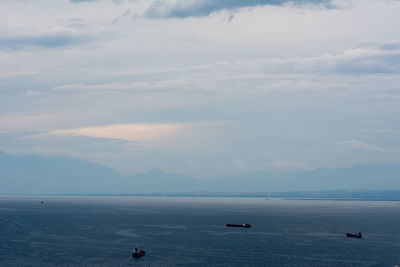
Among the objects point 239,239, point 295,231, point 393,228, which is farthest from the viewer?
point 393,228

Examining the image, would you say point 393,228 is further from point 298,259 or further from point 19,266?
point 19,266

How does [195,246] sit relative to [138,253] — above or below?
above

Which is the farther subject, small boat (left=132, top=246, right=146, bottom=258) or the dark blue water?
small boat (left=132, top=246, right=146, bottom=258)

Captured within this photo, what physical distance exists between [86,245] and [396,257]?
83.8 m

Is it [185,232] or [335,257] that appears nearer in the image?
[335,257]

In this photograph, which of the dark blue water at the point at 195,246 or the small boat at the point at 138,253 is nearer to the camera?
the dark blue water at the point at 195,246

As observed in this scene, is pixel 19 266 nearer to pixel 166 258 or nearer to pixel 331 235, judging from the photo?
pixel 166 258

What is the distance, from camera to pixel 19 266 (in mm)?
98812

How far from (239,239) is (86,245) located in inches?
1907

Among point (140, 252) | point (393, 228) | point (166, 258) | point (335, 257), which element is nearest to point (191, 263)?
point (166, 258)

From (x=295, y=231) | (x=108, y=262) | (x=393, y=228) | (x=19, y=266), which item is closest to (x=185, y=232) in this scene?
(x=295, y=231)

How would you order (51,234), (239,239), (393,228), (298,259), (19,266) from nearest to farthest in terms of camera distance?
(19,266) → (298,259) → (239,239) → (51,234) → (393,228)

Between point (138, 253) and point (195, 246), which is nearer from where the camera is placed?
point (138, 253)

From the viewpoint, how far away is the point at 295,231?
17025cm
